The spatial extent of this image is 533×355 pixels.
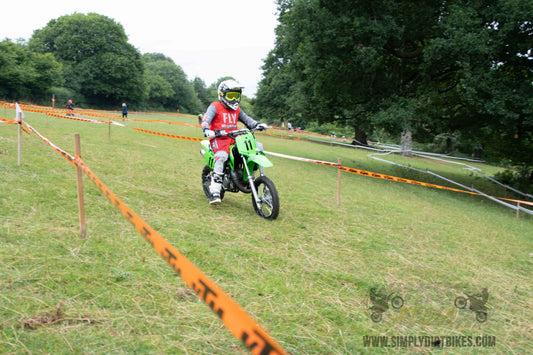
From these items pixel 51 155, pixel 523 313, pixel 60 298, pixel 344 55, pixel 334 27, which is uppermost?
pixel 334 27

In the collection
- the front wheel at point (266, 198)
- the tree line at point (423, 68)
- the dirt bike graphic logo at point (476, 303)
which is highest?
the tree line at point (423, 68)

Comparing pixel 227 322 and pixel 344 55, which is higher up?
pixel 344 55

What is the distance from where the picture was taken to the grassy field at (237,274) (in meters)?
2.61

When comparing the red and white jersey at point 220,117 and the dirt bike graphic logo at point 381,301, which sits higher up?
the red and white jersey at point 220,117

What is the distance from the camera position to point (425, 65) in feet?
40.8

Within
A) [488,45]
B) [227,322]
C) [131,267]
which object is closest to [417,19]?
[488,45]

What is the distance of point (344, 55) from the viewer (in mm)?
13352

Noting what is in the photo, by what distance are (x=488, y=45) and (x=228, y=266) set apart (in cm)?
1171

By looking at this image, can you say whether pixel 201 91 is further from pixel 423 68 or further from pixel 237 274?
pixel 237 274

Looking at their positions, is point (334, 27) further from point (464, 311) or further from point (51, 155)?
point (464, 311)

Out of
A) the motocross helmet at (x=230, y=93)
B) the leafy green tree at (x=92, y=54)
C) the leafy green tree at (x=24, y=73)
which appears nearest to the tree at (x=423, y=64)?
the motocross helmet at (x=230, y=93)

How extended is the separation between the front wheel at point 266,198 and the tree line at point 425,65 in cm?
789

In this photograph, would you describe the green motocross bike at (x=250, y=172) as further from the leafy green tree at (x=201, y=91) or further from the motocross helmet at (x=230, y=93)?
the leafy green tree at (x=201, y=91)

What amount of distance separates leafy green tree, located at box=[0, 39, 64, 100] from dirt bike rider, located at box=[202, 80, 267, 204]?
50.1 metres
